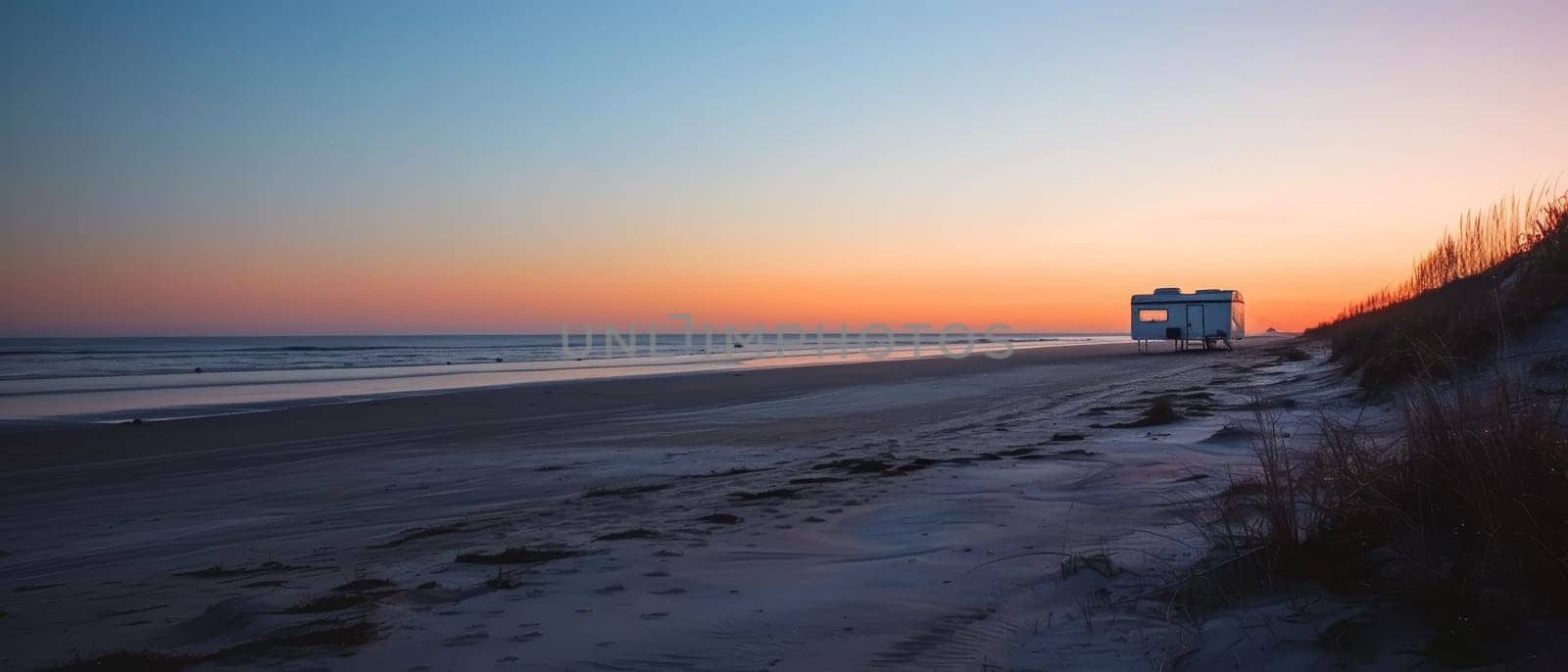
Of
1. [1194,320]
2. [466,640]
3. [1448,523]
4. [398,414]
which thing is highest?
[1194,320]

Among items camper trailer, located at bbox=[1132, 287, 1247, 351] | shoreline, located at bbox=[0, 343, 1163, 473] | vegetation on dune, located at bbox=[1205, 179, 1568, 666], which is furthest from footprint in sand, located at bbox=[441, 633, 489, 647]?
camper trailer, located at bbox=[1132, 287, 1247, 351]

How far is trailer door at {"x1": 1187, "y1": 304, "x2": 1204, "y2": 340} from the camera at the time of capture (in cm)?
3666

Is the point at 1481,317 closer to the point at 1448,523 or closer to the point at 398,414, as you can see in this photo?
the point at 1448,523

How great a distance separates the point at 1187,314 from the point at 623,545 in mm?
36624

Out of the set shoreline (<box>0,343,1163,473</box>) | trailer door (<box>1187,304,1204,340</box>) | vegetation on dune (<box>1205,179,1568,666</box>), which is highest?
trailer door (<box>1187,304,1204,340</box>)

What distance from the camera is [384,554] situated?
16.6 ft

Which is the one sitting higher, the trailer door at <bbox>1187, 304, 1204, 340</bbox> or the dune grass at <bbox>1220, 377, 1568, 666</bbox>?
the trailer door at <bbox>1187, 304, 1204, 340</bbox>

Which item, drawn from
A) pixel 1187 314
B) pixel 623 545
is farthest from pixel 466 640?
pixel 1187 314

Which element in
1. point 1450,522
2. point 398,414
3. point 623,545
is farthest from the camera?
point 398,414

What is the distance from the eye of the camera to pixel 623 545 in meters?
4.95

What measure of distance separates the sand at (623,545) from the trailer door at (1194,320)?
2714 centimetres

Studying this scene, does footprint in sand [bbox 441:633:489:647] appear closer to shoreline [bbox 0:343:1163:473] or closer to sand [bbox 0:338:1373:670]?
sand [bbox 0:338:1373:670]

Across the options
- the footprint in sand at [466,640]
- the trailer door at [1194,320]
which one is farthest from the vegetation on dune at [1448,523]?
the trailer door at [1194,320]

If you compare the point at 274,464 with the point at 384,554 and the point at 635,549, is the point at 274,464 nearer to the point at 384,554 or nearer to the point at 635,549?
the point at 384,554
